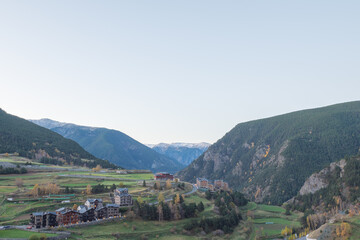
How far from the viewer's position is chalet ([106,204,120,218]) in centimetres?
10981

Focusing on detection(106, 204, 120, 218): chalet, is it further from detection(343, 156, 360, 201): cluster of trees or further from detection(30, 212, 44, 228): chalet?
detection(343, 156, 360, 201): cluster of trees

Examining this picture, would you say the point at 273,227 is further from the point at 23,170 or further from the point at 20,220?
the point at 23,170

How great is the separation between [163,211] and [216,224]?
21.3 meters

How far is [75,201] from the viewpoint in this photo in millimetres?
118312

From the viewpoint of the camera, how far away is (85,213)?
345ft

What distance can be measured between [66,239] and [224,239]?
54.5m

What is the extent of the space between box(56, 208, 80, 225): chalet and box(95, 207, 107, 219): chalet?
7199mm

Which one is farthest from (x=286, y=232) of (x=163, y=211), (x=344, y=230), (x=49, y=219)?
(x=49, y=219)

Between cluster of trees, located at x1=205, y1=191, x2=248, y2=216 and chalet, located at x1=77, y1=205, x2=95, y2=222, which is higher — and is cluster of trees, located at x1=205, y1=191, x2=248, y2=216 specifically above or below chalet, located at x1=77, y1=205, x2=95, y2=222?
below

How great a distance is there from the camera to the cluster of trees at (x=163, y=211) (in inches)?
4437

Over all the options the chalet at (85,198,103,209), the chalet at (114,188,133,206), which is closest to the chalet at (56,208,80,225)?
the chalet at (85,198,103,209)

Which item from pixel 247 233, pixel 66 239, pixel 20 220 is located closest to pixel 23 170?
pixel 20 220

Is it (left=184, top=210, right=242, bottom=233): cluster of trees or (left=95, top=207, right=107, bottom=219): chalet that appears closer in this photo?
(left=95, top=207, right=107, bottom=219): chalet

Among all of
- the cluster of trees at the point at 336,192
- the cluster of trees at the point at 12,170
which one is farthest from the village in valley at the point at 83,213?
the cluster of trees at the point at 336,192
